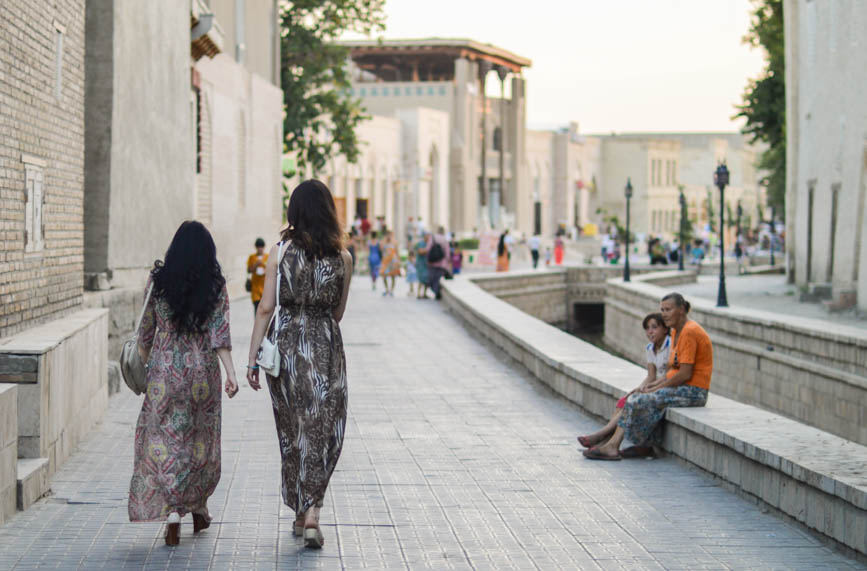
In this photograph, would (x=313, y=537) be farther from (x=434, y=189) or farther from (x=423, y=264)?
(x=434, y=189)

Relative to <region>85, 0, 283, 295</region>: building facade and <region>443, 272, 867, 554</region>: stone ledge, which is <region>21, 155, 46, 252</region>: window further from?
<region>443, 272, 867, 554</region>: stone ledge

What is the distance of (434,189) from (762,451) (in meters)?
70.6

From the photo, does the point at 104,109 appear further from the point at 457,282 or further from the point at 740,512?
the point at 457,282

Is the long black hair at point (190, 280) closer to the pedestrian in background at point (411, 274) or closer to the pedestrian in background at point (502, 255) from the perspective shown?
the pedestrian in background at point (411, 274)

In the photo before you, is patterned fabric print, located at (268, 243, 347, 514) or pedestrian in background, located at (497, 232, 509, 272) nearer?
patterned fabric print, located at (268, 243, 347, 514)

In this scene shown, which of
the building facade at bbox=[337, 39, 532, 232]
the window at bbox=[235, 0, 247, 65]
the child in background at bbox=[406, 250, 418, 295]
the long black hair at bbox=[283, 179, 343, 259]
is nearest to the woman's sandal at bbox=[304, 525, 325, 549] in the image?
the long black hair at bbox=[283, 179, 343, 259]

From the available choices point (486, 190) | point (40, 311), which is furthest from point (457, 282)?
point (486, 190)

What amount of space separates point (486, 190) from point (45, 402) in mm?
79395

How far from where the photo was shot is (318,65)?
4009 centimetres

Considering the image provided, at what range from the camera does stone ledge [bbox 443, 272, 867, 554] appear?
6902 millimetres

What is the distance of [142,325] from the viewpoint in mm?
7188

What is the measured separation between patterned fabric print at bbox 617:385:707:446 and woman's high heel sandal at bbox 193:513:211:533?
148 inches

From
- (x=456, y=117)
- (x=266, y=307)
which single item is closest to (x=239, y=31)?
(x=266, y=307)

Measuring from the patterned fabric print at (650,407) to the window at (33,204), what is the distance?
14.9 ft
